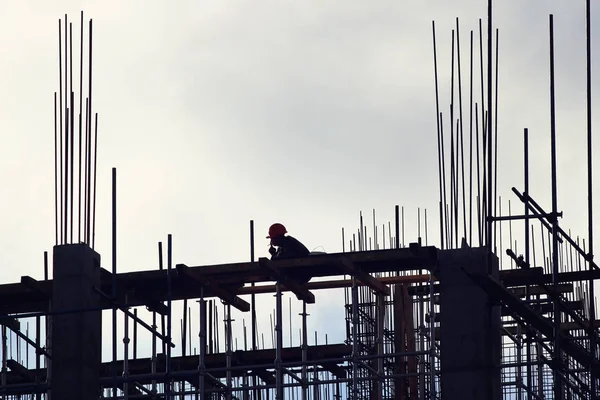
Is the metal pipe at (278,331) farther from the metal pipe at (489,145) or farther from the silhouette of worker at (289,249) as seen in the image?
the metal pipe at (489,145)

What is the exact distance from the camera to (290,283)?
21.4m

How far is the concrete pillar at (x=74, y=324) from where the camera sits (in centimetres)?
2062

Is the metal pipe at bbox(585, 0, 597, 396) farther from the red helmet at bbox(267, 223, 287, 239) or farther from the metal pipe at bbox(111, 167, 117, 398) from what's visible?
the metal pipe at bbox(111, 167, 117, 398)

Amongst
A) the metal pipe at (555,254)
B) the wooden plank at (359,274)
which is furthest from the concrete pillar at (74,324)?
the metal pipe at (555,254)

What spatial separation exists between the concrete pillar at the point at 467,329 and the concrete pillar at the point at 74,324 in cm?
519

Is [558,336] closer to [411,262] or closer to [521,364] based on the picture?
[521,364]

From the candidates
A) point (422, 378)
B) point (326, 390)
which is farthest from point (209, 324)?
point (422, 378)

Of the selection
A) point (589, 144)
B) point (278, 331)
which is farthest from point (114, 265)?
point (589, 144)

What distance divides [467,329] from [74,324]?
5.74 meters

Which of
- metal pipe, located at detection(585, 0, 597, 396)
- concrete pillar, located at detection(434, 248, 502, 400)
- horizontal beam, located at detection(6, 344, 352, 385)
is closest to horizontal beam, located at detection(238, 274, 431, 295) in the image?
concrete pillar, located at detection(434, 248, 502, 400)

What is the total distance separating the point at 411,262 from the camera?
20.4 metres

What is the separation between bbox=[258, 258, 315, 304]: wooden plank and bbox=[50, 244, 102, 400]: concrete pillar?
8.64 ft

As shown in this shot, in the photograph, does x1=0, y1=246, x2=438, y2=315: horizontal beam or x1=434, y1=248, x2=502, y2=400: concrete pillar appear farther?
x1=0, y1=246, x2=438, y2=315: horizontal beam

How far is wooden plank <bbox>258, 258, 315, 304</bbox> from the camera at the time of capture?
20.6 meters
